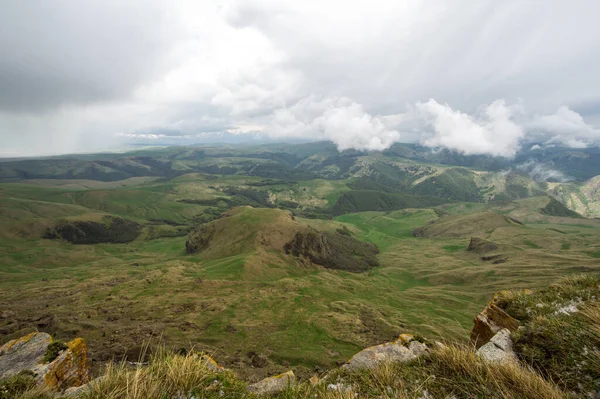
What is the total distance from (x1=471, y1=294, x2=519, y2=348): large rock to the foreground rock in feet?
63.0

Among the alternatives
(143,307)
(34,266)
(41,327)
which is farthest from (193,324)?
(34,266)

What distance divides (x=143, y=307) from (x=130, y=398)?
72.9 meters

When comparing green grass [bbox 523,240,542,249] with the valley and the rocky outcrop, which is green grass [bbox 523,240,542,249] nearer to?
the valley

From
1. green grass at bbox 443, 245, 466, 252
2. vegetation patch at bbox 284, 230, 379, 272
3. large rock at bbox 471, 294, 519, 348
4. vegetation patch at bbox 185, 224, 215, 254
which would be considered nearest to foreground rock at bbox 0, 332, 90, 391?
Result: large rock at bbox 471, 294, 519, 348

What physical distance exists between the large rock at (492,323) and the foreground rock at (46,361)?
1919cm

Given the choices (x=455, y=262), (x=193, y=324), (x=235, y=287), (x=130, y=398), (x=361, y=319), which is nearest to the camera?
(x=130, y=398)

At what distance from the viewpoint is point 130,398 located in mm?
3975

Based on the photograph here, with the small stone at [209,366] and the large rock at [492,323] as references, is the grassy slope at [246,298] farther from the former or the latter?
the small stone at [209,366]

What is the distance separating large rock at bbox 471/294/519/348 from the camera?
11.9 m

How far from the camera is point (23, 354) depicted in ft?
40.9

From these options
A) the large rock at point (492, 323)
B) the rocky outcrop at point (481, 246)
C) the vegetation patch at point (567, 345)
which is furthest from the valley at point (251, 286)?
the large rock at point (492, 323)

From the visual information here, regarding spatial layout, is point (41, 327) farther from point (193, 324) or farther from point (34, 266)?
point (34, 266)

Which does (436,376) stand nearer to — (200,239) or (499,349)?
(499,349)

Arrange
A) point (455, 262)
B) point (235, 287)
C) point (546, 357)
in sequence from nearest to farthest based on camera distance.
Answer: point (546, 357)
point (235, 287)
point (455, 262)
